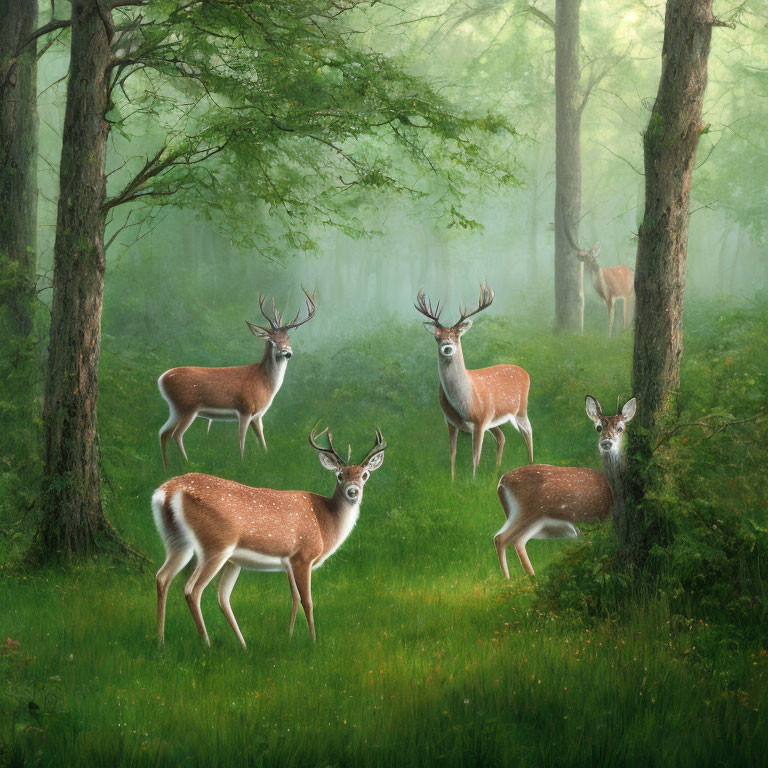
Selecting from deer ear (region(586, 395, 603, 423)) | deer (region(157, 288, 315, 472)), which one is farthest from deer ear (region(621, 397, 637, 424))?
deer (region(157, 288, 315, 472))

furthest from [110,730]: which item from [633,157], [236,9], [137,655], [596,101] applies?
[633,157]

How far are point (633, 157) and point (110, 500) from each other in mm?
33268

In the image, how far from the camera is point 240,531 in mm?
6574

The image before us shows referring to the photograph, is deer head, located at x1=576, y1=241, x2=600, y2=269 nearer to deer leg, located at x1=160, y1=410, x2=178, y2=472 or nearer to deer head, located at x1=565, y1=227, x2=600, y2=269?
deer head, located at x1=565, y1=227, x2=600, y2=269

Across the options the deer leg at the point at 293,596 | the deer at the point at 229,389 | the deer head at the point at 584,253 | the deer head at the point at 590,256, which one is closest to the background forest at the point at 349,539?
the deer leg at the point at 293,596

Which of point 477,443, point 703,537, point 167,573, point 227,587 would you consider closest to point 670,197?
point 703,537

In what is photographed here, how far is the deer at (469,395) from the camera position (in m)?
11.6

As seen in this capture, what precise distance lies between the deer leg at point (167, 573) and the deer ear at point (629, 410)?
365 cm

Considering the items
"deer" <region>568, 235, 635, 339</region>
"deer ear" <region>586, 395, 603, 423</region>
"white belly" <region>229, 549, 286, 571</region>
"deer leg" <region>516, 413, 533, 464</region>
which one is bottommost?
"white belly" <region>229, 549, 286, 571</region>

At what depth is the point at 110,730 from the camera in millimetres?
4855

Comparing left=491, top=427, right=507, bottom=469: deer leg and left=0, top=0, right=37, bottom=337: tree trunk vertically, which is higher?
left=0, top=0, right=37, bottom=337: tree trunk

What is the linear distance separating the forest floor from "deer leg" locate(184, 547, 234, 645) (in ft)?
0.56

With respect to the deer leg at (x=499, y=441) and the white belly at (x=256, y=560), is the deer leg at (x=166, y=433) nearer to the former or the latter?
the deer leg at (x=499, y=441)

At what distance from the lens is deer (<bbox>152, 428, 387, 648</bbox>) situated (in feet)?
21.2
